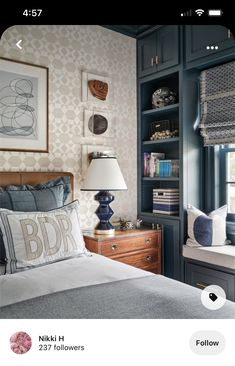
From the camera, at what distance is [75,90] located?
2.02m

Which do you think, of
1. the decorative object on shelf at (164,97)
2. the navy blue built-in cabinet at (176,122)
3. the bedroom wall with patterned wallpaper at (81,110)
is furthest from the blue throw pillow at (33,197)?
the decorative object on shelf at (164,97)

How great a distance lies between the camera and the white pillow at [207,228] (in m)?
1.68

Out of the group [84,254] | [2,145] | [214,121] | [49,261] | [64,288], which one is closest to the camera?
[64,288]

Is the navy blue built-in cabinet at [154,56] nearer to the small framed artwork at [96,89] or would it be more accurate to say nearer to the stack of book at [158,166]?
the small framed artwork at [96,89]

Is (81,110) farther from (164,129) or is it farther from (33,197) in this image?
(33,197)

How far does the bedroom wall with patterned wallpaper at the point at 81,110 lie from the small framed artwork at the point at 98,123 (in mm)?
37

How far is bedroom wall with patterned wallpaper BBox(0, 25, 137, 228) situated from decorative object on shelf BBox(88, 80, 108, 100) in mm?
70

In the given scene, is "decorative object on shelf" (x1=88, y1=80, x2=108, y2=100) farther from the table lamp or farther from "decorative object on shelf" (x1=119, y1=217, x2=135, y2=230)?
"decorative object on shelf" (x1=119, y1=217, x2=135, y2=230)

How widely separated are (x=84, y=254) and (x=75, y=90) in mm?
1164

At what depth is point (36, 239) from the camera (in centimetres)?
126
